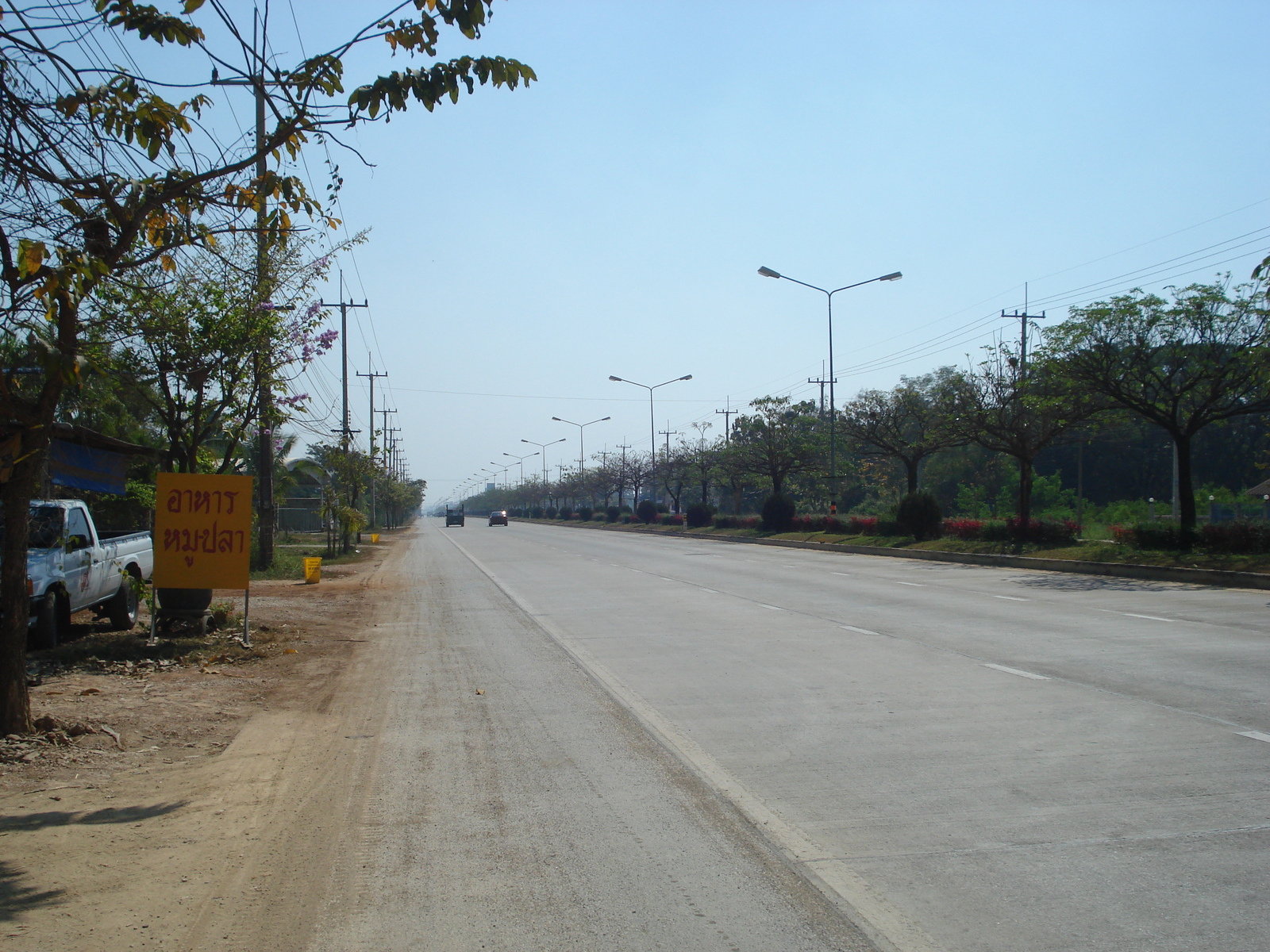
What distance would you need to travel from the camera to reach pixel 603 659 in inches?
449

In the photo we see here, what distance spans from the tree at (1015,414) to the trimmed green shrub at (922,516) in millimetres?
4281

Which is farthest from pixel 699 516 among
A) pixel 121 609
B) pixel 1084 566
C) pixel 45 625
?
pixel 45 625

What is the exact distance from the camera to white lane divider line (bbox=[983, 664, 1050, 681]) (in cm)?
955

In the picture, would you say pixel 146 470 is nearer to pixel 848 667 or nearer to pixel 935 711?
pixel 848 667

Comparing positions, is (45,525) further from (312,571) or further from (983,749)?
(983,749)

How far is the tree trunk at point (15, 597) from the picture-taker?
6820mm

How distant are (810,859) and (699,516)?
59841mm

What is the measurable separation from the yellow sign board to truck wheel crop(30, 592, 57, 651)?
43.7 inches

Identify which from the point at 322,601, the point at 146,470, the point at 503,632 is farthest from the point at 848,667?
the point at 146,470

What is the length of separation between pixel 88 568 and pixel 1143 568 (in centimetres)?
2141

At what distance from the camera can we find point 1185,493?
2517cm

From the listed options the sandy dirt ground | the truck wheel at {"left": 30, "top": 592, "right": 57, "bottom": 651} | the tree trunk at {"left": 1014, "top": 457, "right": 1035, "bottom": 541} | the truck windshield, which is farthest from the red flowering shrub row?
the sandy dirt ground

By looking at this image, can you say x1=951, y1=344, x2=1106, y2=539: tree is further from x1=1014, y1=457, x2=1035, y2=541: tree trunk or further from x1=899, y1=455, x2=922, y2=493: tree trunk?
x1=899, y1=455, x2=922, y2=493: tree trunk

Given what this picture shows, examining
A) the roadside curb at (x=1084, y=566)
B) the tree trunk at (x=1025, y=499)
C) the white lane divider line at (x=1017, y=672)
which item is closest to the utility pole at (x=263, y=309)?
the white lane divider line at (x=1017, y=672)
